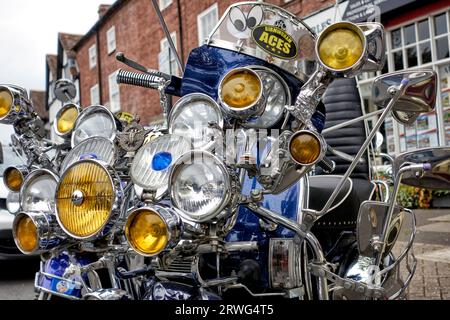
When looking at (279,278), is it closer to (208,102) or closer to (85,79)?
(208,102)

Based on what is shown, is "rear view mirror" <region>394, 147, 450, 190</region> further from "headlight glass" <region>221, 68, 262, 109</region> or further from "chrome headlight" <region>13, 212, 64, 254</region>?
"chrome headlight" <region>13, 212, 64, 254</region>

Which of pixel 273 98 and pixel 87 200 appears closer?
pixel 87 200

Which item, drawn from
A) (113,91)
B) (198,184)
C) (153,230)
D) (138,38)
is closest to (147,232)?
(153,230)

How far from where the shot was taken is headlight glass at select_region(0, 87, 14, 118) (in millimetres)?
2428

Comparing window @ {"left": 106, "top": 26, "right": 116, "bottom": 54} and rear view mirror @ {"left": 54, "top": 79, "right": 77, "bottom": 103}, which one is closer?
rear view mirror @ {"left": 54, "top": 79, "right": 77, "bottom": 103}

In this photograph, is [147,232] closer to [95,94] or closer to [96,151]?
[96,151]

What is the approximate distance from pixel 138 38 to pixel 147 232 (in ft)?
63.2

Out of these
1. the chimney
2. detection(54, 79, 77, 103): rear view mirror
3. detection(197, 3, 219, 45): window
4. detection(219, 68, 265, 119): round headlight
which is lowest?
detection(219, 68, 265, 119): round headlight

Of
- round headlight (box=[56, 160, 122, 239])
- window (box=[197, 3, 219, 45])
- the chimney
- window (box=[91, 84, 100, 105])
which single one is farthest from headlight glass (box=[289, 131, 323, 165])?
the chimney

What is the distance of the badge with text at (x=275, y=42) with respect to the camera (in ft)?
6.96

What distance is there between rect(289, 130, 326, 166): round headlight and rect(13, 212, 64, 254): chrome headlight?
958 millimetres

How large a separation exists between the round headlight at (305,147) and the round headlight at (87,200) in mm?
636

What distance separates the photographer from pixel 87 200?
1.81 m

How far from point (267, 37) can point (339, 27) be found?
0.46m
